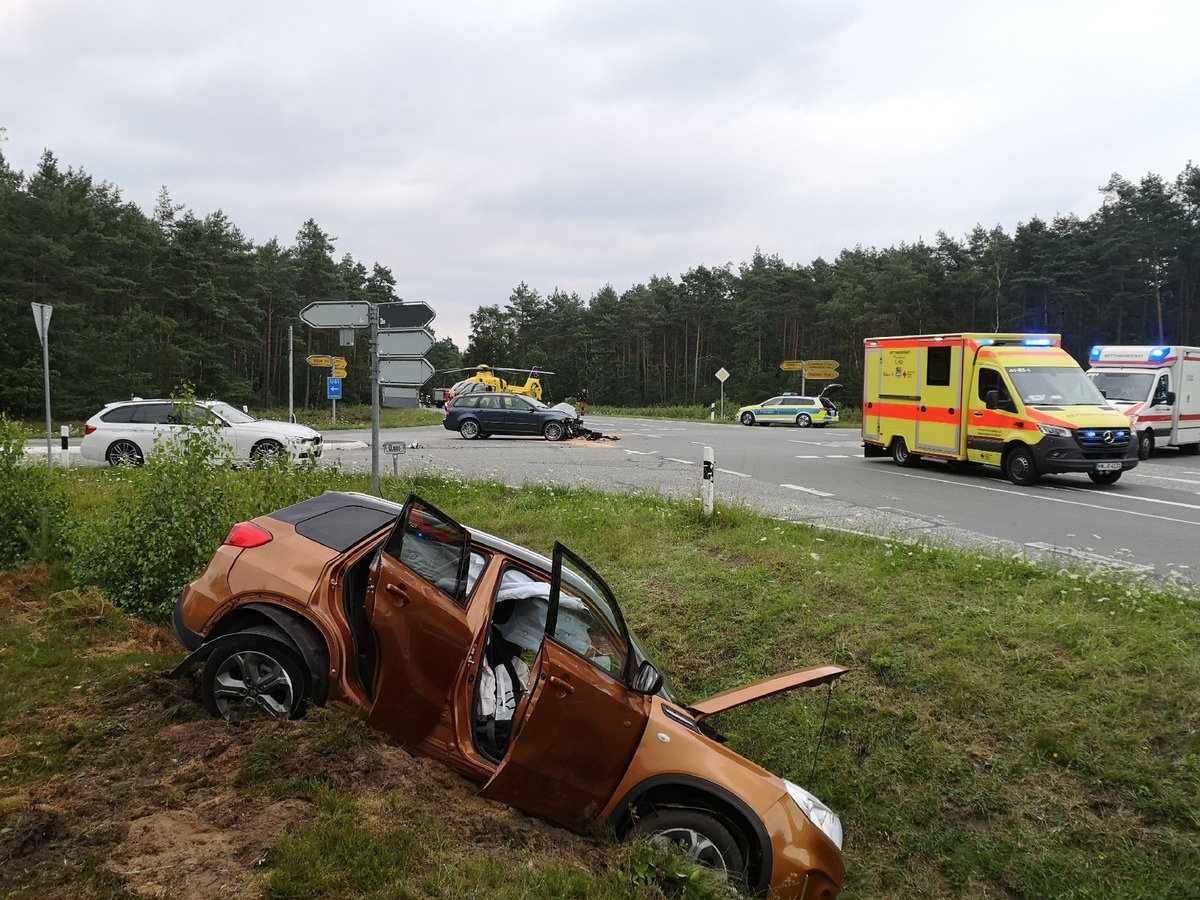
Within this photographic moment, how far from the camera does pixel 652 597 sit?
7.33 meters

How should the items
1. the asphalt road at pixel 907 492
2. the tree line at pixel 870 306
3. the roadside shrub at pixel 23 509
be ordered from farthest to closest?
1. the tree line at pixel 870 306
2. the asphalt road at pixel 907 492
3. the roadside shrub at pixel 23 509

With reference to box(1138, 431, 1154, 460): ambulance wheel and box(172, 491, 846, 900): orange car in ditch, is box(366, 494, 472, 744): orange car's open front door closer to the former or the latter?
box(172, 491, 846, 900): orange car in ditch

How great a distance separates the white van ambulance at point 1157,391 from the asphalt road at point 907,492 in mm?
732

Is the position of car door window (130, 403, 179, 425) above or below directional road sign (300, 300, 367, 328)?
below

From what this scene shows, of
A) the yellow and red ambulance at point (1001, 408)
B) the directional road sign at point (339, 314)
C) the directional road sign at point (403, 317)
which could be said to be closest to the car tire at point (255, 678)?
the directional road sign at point (339, 314)

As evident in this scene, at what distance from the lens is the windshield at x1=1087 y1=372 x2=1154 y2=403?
1992 centimetres

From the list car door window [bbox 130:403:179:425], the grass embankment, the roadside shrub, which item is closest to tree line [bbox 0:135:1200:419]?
car door window [bbox 130:403:179:425]

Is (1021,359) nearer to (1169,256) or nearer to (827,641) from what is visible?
(827,641)

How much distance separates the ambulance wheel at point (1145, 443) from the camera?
19875mm

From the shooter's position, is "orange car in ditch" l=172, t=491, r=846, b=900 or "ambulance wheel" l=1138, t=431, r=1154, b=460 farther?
"ambulance wheel" l=1138, t=431, r=1154, b=460

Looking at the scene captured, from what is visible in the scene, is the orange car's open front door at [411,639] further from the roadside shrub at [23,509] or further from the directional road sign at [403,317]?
the roadside shrub at [23,509]

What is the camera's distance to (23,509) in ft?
26.7

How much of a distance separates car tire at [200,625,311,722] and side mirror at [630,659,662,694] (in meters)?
1.68

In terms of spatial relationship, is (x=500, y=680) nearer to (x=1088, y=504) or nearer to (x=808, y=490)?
(x=808, y=490)
